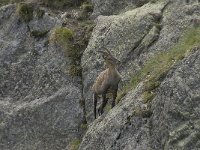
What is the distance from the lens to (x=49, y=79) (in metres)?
29.5

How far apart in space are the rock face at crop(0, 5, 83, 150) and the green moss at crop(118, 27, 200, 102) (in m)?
3.52

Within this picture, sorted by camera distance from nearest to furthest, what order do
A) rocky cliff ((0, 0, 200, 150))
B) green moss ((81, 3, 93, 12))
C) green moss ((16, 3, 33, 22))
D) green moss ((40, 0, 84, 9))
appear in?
rocky cliff ((0, 0, 200, 150))
green moss ((16, 3, 33, 22))
green moss ((81, 3, 93, 12))
green moss ((40, 0, 84, 9))

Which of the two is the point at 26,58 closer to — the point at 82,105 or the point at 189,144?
the point at 82,105

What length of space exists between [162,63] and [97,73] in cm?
490

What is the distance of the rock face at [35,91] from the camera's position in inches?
1083

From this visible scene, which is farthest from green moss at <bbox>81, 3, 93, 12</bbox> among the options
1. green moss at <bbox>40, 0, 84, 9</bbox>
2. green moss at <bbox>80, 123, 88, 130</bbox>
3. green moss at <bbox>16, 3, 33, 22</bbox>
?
green moss at <bbox>80, 123, 88, 130</bbox>

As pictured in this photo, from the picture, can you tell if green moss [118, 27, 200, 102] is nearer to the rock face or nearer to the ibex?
the ibex

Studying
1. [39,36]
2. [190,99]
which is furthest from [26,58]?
[190,99]

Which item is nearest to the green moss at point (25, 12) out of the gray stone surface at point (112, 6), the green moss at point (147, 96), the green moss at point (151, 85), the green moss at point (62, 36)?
the green moss at point (62, 36)

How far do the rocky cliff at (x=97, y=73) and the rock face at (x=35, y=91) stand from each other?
0.05 meters

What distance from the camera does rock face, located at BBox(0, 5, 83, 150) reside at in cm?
2752

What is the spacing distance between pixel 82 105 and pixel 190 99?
29.0 ft

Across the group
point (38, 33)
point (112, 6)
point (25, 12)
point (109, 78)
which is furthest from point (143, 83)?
point (25, 12)

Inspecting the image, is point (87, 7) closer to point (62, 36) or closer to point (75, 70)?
point (62, 36)
